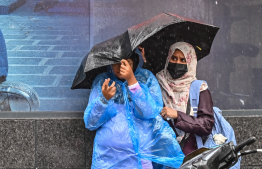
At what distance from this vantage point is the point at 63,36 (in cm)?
628

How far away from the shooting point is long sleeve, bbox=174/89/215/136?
4.52m

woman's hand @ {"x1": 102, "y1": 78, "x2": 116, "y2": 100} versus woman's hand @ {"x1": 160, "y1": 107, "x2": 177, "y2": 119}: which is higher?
woman's hand @ {"x1": 102, "y1": 78, "x2": 116, "y2": 100}

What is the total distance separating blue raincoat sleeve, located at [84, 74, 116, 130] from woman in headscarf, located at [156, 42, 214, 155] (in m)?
0.54

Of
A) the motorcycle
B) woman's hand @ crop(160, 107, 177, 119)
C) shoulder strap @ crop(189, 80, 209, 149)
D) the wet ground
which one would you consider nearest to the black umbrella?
shoulder strap @ crop(189, 80, 209, 149)

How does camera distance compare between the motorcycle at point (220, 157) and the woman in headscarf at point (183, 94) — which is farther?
the woman in headscarf at point (183, 94)

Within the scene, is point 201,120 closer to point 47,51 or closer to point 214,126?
point 214,126

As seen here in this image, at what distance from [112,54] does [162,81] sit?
2.35 feet

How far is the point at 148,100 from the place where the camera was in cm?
435

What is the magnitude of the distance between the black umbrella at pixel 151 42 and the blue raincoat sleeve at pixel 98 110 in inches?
10.5

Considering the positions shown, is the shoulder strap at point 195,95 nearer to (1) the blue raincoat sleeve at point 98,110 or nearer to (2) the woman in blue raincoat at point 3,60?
(1) the blue raincoat sleeve at point 98,110

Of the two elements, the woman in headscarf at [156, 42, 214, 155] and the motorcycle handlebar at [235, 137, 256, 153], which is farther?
the woman in headscarf at [156, 42, 214, 155]

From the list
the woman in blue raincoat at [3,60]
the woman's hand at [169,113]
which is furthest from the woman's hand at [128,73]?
the woman in blue raincoat at [3,60]

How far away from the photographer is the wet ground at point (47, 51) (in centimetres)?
619

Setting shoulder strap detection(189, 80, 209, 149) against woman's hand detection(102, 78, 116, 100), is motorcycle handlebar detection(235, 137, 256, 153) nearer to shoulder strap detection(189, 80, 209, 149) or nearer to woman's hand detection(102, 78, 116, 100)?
woman's hand detection(102, 78, 116, 100)
